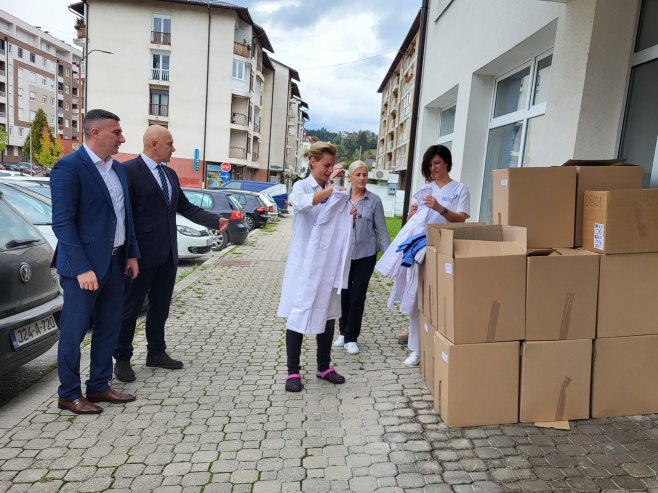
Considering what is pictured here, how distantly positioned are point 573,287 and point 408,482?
156cm

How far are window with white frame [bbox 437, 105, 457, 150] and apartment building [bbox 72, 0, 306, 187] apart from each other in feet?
95.6

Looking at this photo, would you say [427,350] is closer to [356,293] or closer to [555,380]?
[555,380]

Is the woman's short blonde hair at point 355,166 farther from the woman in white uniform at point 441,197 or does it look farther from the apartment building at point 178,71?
the apartment building at point 178,71

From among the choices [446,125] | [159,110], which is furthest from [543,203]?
[159,110]

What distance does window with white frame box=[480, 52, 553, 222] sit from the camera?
6.06m

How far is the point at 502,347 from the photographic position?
298cm

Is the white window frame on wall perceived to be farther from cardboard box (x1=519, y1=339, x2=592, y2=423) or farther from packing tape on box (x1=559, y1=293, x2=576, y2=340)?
cardboard box (x1=519, y1=339, x2=592, y2=423)

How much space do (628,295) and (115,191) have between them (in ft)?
11.5

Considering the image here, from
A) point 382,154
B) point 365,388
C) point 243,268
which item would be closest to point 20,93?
point 382,154

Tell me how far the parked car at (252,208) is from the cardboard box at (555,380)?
16522mm

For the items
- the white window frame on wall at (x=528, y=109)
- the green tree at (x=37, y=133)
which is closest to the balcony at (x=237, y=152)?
the green tree at (x=37, y=133)

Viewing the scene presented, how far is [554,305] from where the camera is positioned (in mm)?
2963

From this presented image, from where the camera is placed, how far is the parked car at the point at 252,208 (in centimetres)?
1894

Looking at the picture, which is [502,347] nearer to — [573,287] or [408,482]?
[573,287]
